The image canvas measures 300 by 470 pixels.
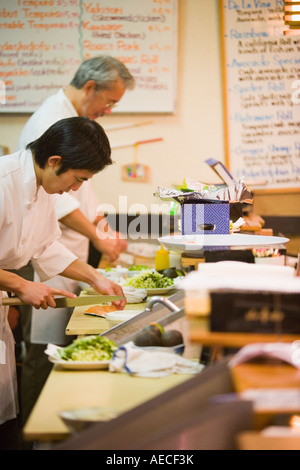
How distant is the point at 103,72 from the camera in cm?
382

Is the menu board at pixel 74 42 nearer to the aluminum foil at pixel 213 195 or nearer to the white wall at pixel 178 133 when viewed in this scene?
the white wall at pixel 178 133

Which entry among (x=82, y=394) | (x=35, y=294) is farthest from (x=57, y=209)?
(x=82, y=394)

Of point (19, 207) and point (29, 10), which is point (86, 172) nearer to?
point (19, 207)

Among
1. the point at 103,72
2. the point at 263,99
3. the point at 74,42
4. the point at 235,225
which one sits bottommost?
the point at 235,225

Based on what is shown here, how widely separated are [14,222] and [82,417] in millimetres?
1460

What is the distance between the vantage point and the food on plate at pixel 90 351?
6.16 feet

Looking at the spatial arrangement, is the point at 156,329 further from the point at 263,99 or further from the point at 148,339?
the point at 263,99

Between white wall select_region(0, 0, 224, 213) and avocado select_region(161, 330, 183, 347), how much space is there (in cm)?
293

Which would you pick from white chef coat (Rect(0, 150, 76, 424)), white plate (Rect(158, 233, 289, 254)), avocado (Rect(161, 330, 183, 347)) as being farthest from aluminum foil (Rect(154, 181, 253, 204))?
avocado (Rect(161, 330, 183, 347))

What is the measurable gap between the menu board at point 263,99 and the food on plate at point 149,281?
182 cm

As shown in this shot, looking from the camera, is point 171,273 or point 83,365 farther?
point 171,273

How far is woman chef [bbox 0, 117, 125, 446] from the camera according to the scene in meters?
2.51

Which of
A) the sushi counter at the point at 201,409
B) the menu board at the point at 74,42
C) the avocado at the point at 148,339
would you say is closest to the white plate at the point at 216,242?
the avocado at the point at 148,339

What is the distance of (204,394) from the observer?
4.36ft
